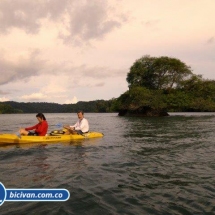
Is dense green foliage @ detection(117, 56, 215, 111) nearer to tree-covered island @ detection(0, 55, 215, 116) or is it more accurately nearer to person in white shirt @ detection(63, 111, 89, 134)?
tree-covered island @ detection(0, 55, 215, 116)

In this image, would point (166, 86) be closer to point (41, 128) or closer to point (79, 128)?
point (79, 128)

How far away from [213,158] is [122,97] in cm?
5362

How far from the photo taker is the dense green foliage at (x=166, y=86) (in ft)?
192

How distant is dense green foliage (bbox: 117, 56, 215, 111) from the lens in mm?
58594

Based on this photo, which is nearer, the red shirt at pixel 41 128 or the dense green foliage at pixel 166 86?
the red shirt at pixel 41 128

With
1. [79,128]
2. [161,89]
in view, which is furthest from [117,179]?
[161,89]

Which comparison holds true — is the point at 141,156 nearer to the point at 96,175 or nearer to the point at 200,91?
the point at 96,175

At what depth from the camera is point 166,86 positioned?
63.7 meters

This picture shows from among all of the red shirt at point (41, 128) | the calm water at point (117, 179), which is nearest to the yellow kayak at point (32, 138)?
the red shirt at point (41, 128)

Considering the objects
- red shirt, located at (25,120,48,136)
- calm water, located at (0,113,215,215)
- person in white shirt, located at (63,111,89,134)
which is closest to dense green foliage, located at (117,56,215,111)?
person in white shirt, located at (63,111,89,134)

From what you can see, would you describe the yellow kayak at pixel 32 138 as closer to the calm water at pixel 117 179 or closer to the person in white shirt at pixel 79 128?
the person in white shirt at pixel 79 128

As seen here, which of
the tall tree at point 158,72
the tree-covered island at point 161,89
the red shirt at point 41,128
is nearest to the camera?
the red shirt at point 41,128

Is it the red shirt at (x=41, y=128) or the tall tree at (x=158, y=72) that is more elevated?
the tall tree at (x=158, y=72)

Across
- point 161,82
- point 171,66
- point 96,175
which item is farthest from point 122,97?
point 96,175
